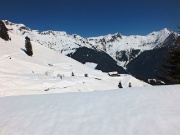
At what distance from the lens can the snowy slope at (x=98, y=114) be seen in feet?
30.1

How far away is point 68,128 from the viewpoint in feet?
31.9

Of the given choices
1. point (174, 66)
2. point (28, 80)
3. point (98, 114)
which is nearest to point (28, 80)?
point (28, 80)

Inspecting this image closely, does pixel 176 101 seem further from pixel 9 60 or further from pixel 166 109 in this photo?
pixel 9 60

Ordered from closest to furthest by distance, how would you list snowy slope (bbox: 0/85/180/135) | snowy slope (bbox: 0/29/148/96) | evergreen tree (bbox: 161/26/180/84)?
1. snowy slope (bbox: 0/85/180/135)
2. evergreen tree (bbox: 161/26/180/84)
3. snowy slope (bbox: 0/29/148/96)

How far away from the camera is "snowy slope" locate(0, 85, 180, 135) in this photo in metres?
9.16

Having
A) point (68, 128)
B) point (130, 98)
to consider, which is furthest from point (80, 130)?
point (130, 98)

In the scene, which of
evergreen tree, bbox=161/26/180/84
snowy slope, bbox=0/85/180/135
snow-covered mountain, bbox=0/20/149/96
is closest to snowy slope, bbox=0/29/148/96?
snow-covered mountain, bbox=0/20/149/96

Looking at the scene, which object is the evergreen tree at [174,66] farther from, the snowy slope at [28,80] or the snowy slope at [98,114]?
the snowy slope at [28,80]

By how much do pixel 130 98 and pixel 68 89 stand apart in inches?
1854

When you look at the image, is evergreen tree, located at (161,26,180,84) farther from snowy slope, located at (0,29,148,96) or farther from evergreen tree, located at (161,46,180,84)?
snowy slope, located at (0,29,148,96)

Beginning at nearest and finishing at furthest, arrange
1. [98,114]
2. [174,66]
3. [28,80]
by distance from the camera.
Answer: [98,114]
[174,66]
[28,80]

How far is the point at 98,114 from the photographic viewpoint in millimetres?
10828

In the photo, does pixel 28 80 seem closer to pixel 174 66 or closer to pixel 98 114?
pixel 174 66

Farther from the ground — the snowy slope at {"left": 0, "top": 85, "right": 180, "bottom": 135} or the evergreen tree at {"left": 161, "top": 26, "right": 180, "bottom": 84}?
the evergreen tree at {"left": 161, "top": 26, "right": 180, "bottom": 84}
